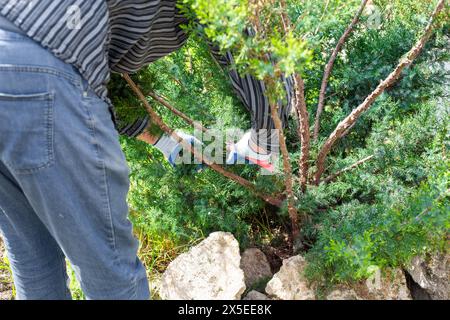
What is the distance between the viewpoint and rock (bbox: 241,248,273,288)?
2.07 m

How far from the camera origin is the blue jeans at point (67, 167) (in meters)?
1.12

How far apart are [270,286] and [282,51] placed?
0.95 metres

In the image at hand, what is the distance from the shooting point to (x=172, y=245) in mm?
2404

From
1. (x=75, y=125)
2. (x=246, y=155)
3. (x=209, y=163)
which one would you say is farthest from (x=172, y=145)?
(x=75, y=125)

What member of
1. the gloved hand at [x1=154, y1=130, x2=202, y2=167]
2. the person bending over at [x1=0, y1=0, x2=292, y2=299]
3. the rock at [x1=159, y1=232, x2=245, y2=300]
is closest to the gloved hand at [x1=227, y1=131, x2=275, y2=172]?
the gloved hand at [x1=154, y1=130, x2=202, y2=167]

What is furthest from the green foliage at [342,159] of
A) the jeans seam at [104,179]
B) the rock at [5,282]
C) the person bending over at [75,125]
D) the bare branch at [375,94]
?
the rock at [5,282]

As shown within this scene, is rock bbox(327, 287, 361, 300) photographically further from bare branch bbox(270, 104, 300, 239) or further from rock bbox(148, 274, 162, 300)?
rock bbox(148, 274, 162, 300)

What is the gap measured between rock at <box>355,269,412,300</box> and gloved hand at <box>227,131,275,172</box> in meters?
0.55

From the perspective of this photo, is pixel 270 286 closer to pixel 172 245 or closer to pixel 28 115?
pixel 172 245

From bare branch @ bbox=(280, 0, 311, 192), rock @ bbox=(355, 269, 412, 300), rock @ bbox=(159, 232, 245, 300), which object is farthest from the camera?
rock @ bbox=(159, 232, 245, 300)

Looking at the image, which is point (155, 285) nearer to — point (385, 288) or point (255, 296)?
point (255, 296)

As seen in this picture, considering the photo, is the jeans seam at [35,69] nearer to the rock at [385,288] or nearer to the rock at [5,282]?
the rock at [385,288]

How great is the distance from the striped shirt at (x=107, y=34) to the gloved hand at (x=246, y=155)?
1.01ft

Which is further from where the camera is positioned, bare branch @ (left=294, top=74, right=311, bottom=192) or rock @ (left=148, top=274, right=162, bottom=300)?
rock @ (left=148, top=274, right=162, bottom=300)
